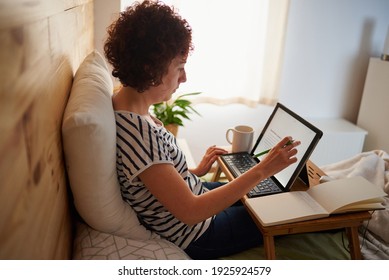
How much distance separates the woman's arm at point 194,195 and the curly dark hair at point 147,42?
0.85 ft

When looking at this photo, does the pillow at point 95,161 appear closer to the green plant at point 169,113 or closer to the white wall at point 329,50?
the green plant at point 169,113

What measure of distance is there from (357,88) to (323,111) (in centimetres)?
31

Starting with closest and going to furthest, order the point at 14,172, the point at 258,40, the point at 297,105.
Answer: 1. the point at 14,172
2. the point at 258,40
3. the point at 297,105


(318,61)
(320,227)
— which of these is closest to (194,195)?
(320,227)

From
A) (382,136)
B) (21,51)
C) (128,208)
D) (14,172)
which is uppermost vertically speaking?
(21,51)

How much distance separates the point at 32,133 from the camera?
0.52 m

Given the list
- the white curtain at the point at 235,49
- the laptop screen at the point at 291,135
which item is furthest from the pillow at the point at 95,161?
the white curtain at the point at 235,49

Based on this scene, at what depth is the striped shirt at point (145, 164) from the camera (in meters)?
0.80

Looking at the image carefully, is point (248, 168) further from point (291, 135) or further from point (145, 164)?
point (145, 164)

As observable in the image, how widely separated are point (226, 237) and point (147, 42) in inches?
24.2

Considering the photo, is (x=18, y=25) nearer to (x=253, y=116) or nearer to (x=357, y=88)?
(x=253, y=116)
